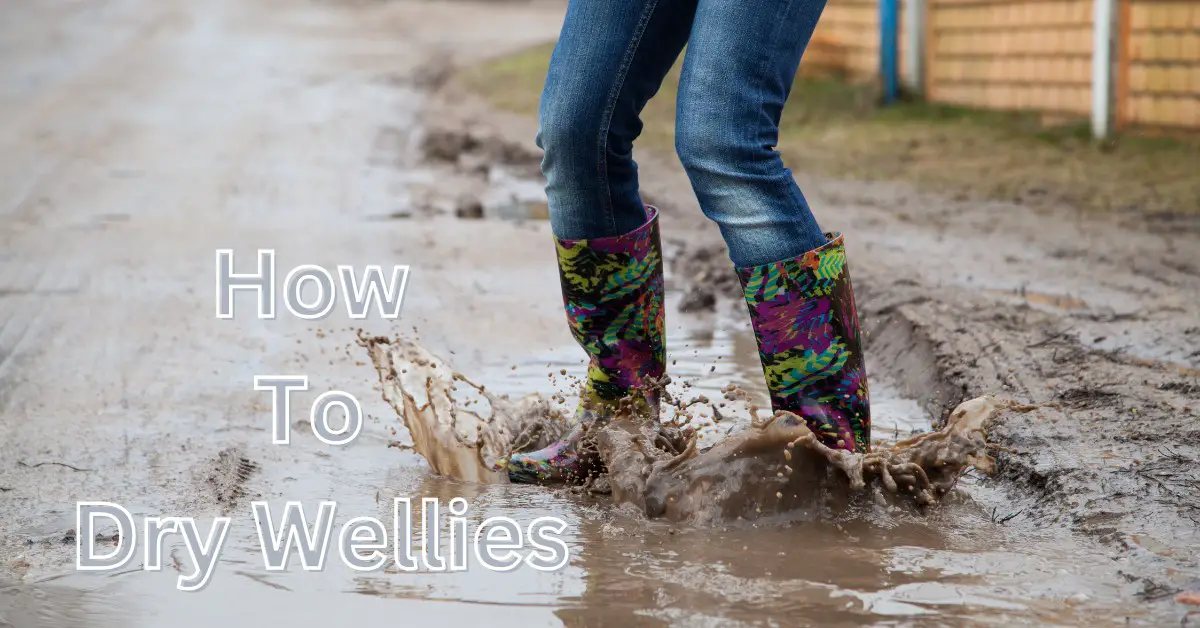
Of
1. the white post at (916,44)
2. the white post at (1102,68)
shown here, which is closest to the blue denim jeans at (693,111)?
the white post at (1102,68)

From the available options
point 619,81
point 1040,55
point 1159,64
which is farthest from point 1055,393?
point 1040,55

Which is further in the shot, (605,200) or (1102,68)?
(1102,68)

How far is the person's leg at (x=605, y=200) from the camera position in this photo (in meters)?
2.31

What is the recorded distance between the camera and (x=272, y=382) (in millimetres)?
3334

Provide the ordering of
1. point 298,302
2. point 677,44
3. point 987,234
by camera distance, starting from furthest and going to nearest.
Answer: point 987,234
point 298,302
point 677,44

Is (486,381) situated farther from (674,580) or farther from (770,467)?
(674,580)

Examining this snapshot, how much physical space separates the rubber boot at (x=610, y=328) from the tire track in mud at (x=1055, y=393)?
72 centimetres

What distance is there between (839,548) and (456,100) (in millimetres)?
9307

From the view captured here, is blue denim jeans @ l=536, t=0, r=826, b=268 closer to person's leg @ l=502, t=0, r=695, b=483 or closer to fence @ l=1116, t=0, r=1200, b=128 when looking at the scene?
person's leg @ l=502, t=0, r=695, b=483

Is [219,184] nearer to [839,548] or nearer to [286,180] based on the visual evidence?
[286,180]

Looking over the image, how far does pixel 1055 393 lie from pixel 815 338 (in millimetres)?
956

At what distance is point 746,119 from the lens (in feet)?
7.07

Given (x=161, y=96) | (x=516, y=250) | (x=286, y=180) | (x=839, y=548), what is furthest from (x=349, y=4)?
(x=839, y=548)

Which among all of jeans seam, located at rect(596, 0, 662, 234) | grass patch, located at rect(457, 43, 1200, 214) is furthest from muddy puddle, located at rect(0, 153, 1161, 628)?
grass patch, located at rect(457, 43, 1200, 214)
